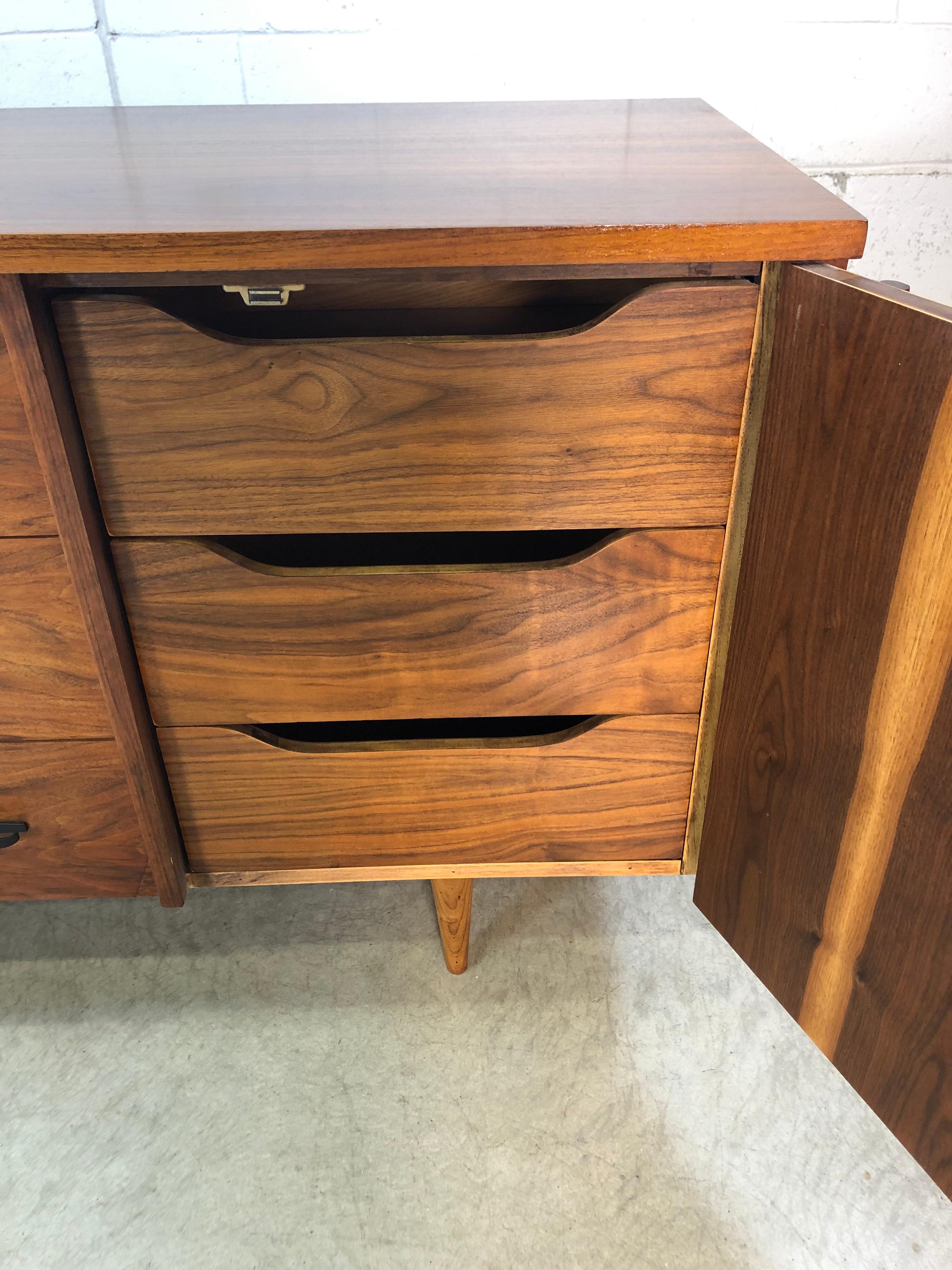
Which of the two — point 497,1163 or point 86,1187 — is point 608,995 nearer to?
point 497,1163

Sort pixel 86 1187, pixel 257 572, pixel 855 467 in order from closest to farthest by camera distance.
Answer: pixel 855 467, pixel 257 572, pixel 86 1187

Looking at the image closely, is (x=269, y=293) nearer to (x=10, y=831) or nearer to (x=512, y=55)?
(x=10, y=831)

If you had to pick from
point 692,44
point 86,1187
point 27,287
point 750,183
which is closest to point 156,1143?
point 86,1187

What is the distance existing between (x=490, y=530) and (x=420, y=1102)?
1.54 ft

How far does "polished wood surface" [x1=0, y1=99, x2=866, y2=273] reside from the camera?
44 centimetres

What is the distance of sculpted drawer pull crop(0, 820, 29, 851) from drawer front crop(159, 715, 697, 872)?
11 centimetres

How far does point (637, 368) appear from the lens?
493 mm

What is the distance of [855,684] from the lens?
47 centimetres

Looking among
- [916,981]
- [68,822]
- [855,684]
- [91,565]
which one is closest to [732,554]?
[855,684]

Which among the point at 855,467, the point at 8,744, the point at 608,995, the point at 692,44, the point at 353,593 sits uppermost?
the point at 692,44

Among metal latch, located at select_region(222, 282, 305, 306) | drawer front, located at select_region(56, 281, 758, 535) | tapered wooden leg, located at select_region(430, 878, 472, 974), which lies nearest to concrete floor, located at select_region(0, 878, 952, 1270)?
tapered wooden leg, located at select_region(430, 878, 472, 974)

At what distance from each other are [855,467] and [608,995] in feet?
1.80

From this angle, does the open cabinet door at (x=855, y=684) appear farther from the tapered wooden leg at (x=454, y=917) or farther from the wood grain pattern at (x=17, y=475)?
the wood grain pattern at (x=17, y=475)

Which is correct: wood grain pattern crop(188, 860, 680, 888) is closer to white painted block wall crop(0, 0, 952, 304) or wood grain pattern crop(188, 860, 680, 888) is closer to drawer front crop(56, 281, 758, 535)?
drawer front crop(56, 281, 758, 535)
